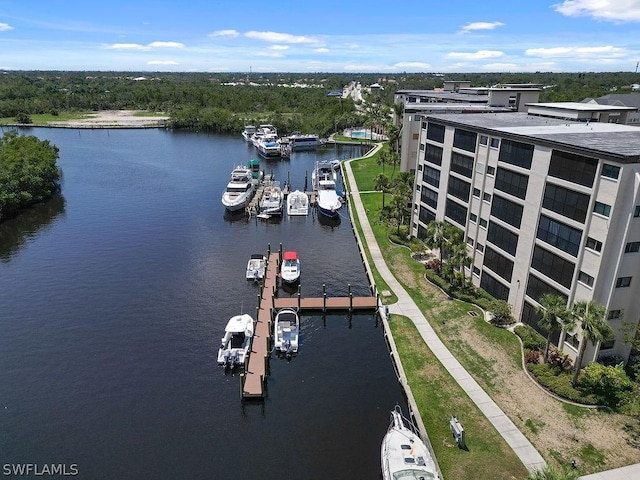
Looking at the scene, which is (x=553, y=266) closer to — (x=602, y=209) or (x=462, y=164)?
(x=602, y=209)

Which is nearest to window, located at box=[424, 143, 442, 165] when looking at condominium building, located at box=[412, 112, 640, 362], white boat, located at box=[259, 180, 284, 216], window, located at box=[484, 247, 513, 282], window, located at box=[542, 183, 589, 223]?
condominium building, located at box=[412, 112, 640, 362]

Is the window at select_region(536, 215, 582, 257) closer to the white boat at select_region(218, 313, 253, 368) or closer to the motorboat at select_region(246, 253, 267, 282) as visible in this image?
the white boat at select_region(218, 313, 253, 368)

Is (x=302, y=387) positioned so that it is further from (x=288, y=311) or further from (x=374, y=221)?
(x=374, y=221)

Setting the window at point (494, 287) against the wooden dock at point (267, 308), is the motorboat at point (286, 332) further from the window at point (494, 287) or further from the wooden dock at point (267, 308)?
the window at point (494, 287)

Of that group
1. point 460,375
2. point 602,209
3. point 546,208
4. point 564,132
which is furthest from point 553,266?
point 564,132

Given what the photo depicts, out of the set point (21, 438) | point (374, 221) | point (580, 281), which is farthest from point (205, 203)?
point (580, 281)

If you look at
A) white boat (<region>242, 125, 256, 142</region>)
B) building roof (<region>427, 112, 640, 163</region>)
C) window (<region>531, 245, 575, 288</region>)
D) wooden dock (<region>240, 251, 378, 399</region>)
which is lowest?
wooden dock (<region>240, 251, 378, 399</region>)
